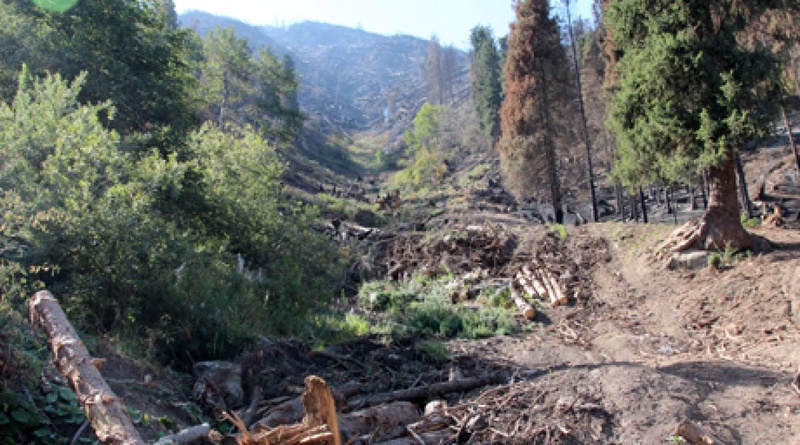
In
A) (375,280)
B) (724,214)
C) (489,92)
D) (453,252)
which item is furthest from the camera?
(489,92)

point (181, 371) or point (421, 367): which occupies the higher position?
point (181, 371)

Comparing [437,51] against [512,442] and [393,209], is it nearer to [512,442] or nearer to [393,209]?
[393,209]

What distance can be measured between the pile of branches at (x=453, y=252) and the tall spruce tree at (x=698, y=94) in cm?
544

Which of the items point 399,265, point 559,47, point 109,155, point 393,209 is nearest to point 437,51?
point 393,209

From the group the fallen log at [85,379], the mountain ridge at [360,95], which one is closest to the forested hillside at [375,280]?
the fallen log at [85,379]

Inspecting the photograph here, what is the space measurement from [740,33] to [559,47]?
10908mm

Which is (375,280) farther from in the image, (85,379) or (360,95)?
(360,95)

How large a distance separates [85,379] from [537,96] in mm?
20006

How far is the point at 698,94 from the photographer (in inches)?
417

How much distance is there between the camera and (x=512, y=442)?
5.27m

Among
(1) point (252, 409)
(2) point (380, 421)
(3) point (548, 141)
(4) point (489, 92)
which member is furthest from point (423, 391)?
(4) point (489, 92)

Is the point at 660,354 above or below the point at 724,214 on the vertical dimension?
below

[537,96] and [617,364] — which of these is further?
[537,96]

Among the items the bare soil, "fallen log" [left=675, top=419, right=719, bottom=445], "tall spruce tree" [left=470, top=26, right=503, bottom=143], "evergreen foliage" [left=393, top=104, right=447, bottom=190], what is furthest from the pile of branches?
"evergreen foliage" [left=393, top=104, right=447, bottom=190]
